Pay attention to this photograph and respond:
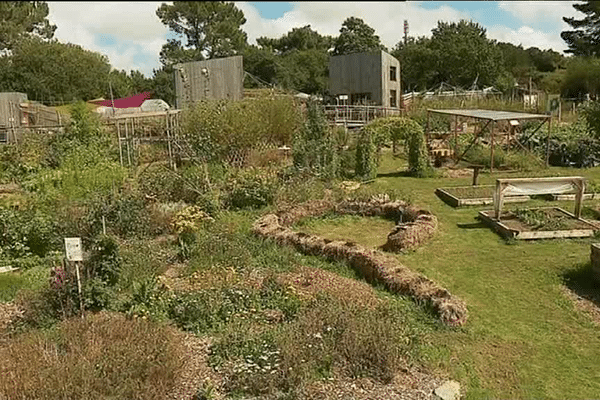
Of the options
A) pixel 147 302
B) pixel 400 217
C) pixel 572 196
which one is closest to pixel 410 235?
pixel 400 217

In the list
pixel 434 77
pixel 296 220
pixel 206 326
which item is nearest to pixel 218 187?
pixel 296 220

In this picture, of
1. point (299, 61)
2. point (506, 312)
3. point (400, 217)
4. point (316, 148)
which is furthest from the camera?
point (299, 61)

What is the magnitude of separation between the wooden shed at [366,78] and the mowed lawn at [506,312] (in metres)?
21.6

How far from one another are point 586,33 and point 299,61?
2542 cm

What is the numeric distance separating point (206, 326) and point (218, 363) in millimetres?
851

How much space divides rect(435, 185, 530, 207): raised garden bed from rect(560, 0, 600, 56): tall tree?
130 feet

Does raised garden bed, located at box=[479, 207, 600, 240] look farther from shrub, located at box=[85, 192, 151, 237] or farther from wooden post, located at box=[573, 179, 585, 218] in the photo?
Answer: shrub, located at box=[85, 192, 151, 237]

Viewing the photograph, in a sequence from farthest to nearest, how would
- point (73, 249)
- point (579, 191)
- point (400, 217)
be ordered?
point (400, 217)
point (579, 191)
point (73, 249)

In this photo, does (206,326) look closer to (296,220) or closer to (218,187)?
Answer: (296,220)

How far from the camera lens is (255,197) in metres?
11.5

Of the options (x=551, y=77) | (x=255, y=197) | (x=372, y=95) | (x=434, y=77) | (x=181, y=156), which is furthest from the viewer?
(x=434, y=77)

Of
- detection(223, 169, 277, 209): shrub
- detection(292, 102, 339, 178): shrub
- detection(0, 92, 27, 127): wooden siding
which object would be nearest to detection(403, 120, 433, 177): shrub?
detection(292, 102, 339, 178): shrub

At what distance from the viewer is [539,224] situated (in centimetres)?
948

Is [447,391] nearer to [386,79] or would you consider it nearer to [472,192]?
[472,192]
